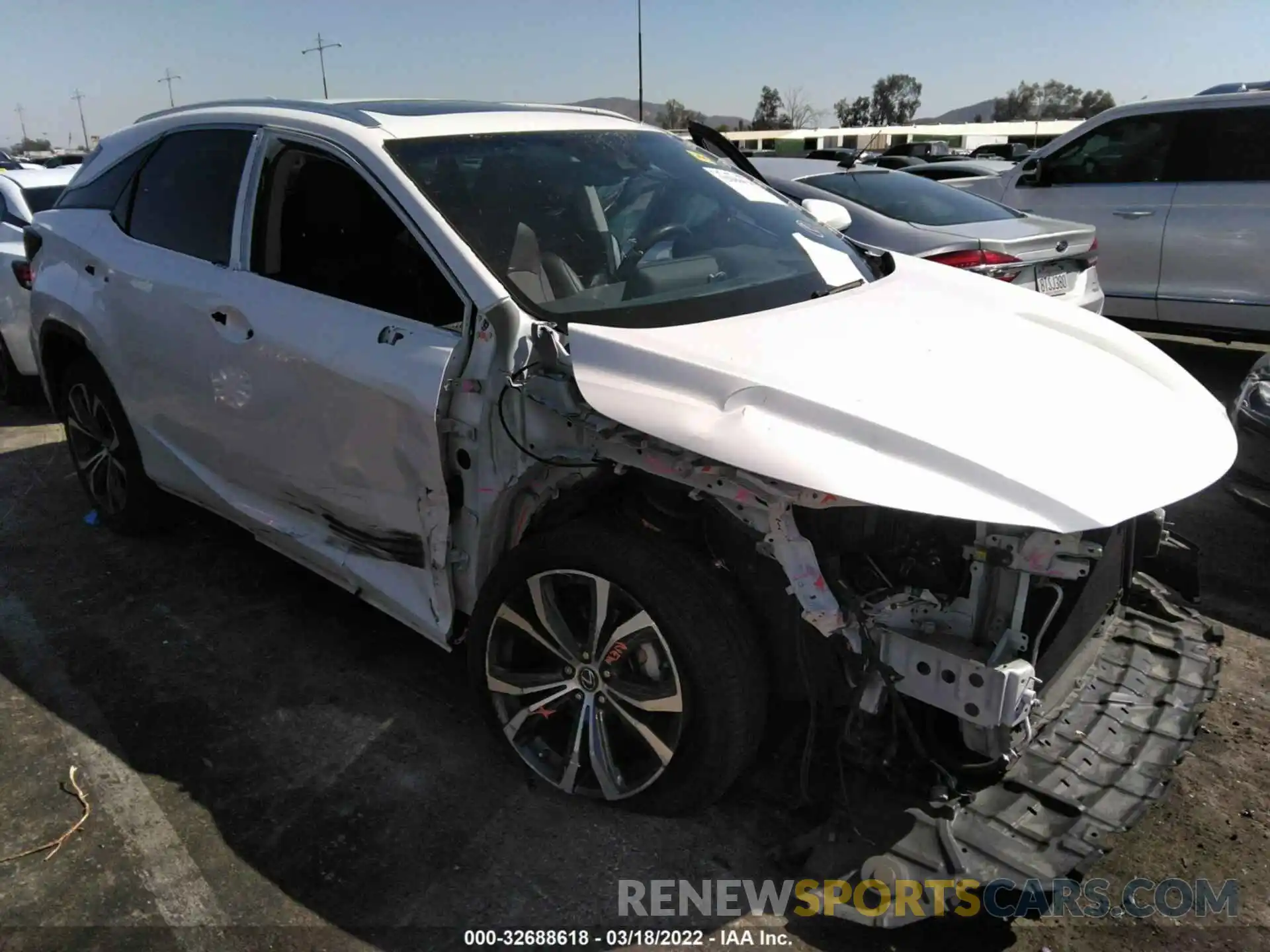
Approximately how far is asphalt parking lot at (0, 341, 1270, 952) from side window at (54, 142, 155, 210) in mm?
1778

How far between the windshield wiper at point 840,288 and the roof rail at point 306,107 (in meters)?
1.53

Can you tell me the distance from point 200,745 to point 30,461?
3736mm

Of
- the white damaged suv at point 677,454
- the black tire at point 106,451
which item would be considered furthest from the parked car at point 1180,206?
the black tire at point 106,451

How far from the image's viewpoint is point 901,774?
7.60 feet

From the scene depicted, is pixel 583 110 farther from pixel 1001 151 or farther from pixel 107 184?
pixel 1001 151

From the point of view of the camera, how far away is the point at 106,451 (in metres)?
4.40

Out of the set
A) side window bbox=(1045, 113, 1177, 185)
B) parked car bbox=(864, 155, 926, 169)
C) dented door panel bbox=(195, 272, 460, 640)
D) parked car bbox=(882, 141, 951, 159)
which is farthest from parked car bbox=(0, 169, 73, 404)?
parked car bbox=(882, 141, 951, 159)

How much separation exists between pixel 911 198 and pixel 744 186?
337cm

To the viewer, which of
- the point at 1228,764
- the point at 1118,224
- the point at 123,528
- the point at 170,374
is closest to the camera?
the point at 1228,764

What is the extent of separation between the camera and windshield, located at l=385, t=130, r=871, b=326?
276cm

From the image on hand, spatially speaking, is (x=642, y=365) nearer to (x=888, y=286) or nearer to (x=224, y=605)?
(x=888, y=286)

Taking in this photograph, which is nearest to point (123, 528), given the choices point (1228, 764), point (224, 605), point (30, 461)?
point (224, 605)

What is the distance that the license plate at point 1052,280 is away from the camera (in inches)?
231

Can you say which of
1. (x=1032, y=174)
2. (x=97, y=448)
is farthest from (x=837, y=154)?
(x=97, y=448)
